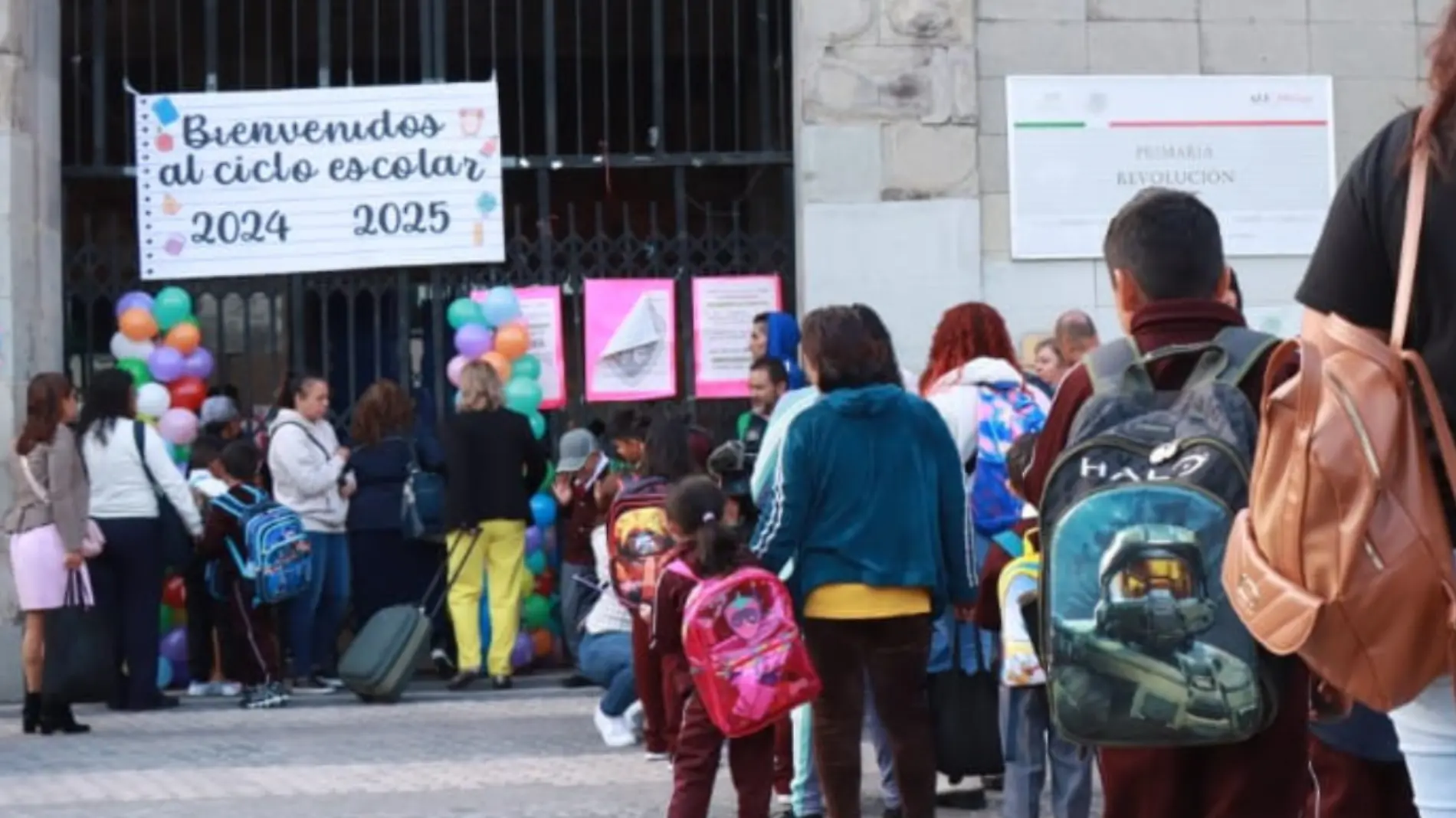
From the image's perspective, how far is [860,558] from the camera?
7.58 m

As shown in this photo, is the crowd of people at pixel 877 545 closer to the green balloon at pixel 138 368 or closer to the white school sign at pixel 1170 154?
the green balloon at pixel 138 368

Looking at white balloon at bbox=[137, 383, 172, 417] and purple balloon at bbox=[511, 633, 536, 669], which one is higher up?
white balloon at bbox=[137, 383, 172, 417]

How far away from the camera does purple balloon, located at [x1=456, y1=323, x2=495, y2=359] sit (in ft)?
45.3

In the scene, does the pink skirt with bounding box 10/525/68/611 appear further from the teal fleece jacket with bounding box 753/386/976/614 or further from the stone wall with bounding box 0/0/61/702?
the teal fleece jacket with bounding box 753/386/976/614

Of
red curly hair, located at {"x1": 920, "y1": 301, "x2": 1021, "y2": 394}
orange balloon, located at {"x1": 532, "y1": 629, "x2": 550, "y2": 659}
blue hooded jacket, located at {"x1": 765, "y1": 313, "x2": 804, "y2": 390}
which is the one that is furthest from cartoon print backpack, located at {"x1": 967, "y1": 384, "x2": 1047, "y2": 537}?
orange balloon, located at {"x1": 532, "y1": 629, "x2": 550, "y2": 659}

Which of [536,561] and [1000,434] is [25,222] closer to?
[536,561]

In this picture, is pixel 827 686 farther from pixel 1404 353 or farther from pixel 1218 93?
pixel 1218 93

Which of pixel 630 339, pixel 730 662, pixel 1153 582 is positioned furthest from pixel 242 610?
pixel 1153 582

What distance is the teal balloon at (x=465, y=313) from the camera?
1386 cm

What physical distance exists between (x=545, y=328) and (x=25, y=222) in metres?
2.94

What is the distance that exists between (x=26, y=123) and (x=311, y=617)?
3.17 m

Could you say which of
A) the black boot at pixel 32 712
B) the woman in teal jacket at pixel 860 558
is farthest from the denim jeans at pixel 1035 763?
the black boot at pixel 32 712

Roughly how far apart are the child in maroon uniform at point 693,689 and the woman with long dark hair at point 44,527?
4810 mm

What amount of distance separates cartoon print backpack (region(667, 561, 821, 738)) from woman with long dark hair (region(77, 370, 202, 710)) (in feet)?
18.6
